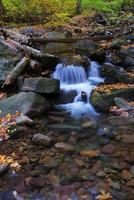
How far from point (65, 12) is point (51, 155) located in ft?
56.9

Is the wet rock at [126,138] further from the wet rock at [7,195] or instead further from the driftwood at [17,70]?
the driftwood at [17,70]

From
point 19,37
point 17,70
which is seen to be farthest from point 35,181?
point 19,37

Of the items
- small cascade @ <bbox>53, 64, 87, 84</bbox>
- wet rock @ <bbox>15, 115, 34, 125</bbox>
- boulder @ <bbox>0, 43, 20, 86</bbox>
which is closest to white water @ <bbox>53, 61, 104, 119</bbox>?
small cascade @ <bbox>53, 64, 87, 84</bbox>

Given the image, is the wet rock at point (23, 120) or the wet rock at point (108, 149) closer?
the wet rock at point (108, 149)

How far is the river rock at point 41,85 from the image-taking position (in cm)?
1016

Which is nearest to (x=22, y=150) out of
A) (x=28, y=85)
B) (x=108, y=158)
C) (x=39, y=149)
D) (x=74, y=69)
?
(x=39, y=149)

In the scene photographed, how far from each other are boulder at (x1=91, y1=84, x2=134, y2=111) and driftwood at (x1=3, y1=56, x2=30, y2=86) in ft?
8.59

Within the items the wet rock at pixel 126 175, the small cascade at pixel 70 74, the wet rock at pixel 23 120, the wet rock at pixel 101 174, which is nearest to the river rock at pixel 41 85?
the small cascade at pixel 70 74

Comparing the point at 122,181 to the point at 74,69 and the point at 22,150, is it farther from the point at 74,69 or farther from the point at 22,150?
the point at 74,69

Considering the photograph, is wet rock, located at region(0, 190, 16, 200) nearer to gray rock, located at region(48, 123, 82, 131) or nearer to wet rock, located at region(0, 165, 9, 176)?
wet rock, located at region(0, 165, 9, 176)

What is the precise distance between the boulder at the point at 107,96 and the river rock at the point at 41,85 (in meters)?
1.27

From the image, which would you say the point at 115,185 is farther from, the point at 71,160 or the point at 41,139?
the point at 41,139

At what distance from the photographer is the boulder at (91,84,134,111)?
31.8 ft

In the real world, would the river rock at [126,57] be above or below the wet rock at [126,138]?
above
